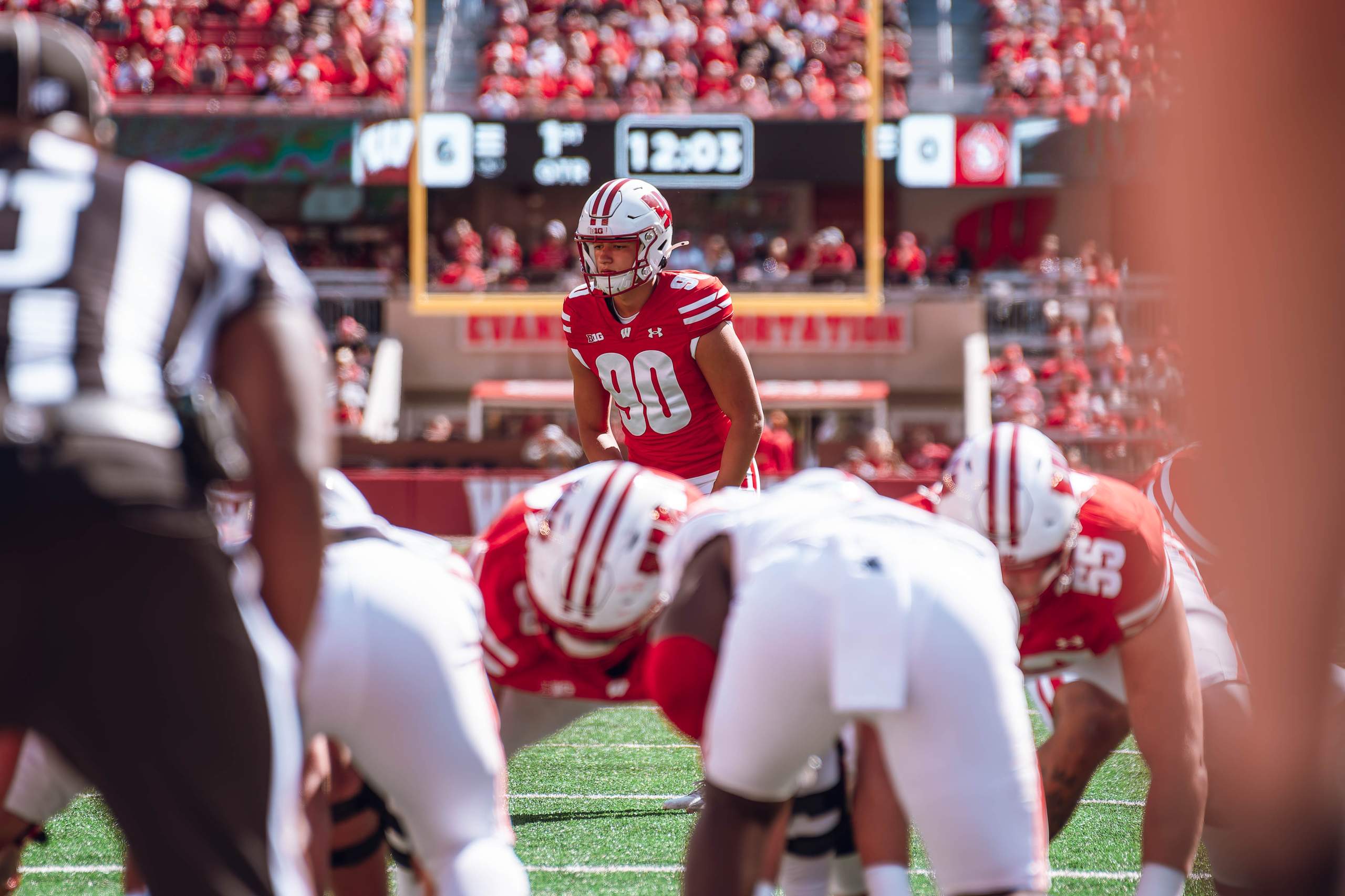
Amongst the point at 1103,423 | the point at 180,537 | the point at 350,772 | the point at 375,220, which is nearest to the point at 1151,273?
the point at 180,537

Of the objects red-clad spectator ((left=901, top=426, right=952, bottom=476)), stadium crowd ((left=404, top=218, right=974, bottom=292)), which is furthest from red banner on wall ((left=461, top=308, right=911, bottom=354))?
red-clad spectator ((left=901, top=426, right=952, bottom=476))

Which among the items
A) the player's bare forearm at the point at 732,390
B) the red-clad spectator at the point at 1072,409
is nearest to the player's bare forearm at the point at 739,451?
the player's bare forearm at the point at 732,390

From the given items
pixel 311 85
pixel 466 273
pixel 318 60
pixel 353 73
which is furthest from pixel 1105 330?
pixel 318 60

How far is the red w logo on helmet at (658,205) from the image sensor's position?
17.5 feet

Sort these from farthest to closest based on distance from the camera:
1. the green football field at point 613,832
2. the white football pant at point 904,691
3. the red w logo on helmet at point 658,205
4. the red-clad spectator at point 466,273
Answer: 1. the red-clad spectator at point 466,273
2. the red w logo on helmet at point 658,205
3. the green football field at point 613,832
4. the white football pant at point 904,691

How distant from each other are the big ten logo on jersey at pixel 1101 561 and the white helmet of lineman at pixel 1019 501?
0.49 ft

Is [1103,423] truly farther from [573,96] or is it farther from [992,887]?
[992,887]

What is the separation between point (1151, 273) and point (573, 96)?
18.2 meters

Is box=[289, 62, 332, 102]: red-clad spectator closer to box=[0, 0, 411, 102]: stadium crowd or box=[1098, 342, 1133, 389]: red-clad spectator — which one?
box=[0, 0, 411, 102]: stadium crowd

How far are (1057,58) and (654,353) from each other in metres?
17.2

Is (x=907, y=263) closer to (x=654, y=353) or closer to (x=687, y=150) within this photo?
(x=687, y=150)

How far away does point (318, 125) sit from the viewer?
1973 centimetres

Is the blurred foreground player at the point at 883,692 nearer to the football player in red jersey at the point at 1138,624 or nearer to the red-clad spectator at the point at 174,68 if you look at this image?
the football player in red jersey at the point at 1138,624

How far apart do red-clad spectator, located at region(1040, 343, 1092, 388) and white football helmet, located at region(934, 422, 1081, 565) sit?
15.4 meters
